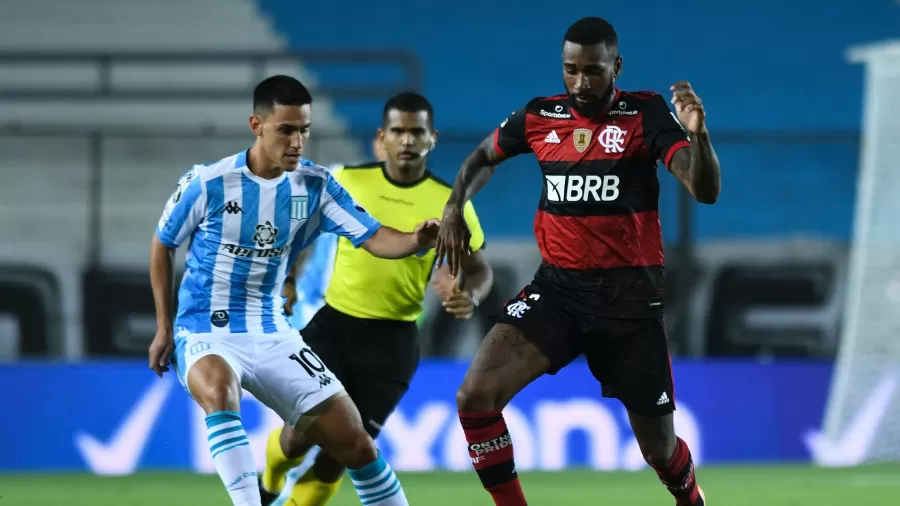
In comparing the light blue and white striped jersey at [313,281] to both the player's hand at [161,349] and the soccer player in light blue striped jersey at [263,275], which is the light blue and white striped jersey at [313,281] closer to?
the soccer player in light blue striped jersey at [263,275]

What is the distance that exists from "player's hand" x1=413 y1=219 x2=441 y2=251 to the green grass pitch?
2.48 m

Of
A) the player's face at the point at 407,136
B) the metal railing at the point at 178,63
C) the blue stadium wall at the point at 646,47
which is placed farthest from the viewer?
the blue stadium wall at the point at 646,47

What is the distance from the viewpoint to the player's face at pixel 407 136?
6.33 metres

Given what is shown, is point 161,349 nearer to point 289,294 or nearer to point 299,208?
point 299,208

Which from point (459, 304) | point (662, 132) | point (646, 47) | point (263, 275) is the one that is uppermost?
point (646, 47)

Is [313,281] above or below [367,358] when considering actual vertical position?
above

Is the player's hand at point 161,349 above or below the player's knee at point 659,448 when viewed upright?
above

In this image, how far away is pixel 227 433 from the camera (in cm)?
486

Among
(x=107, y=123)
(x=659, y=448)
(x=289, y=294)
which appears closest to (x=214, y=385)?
(x=289, y=294)

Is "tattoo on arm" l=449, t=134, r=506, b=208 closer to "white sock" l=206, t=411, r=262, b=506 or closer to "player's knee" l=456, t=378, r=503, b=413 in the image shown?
"player's knee" l=456, t=378, r=503, b=413

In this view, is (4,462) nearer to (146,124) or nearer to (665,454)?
(146,124)

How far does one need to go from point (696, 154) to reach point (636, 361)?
95cm

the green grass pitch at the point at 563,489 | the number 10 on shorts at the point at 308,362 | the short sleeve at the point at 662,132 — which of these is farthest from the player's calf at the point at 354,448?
the green grass pitch at the point at 563,489

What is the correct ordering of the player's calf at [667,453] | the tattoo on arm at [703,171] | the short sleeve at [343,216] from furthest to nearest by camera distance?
the short sleeve at [343,216]
the player's calf at [667,453]
the tattoo on arm at [703,171]
